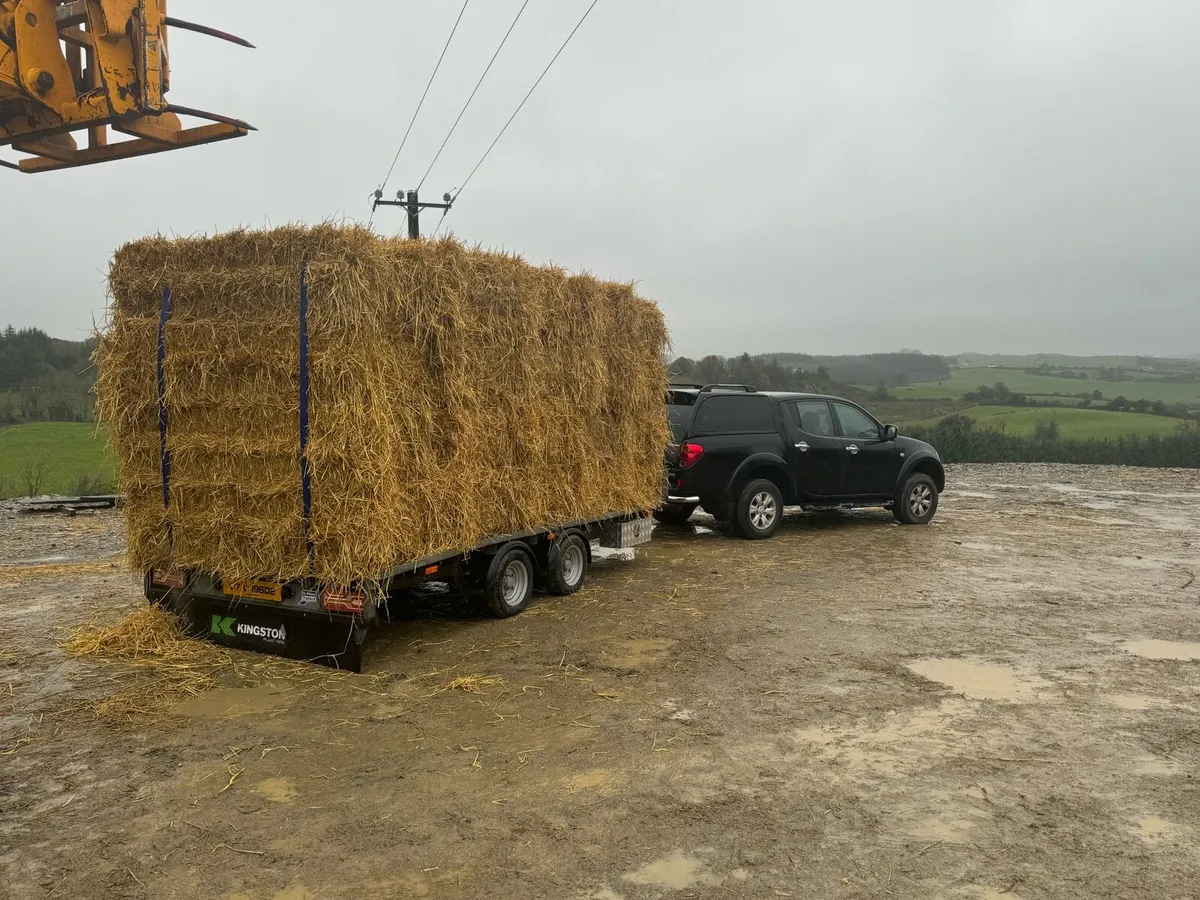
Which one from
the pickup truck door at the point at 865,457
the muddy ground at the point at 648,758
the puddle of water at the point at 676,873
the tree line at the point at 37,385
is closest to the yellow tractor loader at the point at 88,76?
the muddy ground at the point at 648,758

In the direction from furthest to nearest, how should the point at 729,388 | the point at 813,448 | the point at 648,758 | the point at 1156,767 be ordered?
the point at 813,448, the point at 729,388, the point at 648,758, the point at 1156,767

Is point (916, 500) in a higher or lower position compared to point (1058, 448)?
higher

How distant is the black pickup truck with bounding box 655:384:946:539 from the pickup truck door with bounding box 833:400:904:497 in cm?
1

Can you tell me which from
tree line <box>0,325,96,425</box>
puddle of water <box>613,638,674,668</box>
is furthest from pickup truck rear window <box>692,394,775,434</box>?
tree line <box>0,325,96,425</box>

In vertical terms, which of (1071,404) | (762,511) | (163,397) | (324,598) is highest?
(163,397)

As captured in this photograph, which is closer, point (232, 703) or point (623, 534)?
point (232, 703)

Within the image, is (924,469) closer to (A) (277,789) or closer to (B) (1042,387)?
(A) (277,789)

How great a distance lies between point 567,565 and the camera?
8008 millimetres

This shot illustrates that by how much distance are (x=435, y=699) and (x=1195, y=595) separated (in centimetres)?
708

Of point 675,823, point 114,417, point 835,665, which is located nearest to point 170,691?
point 114,417

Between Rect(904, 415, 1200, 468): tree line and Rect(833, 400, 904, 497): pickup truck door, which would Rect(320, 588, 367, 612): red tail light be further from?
Rect(904, 415, 1200, 468): tree line

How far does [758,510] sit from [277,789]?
8.04m

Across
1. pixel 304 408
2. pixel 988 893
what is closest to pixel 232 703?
pixel 304 408

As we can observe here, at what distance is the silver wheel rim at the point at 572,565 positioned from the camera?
7.96 meters
